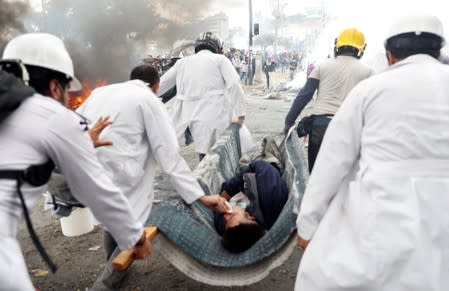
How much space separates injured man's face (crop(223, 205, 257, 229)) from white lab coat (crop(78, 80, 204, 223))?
0.35m

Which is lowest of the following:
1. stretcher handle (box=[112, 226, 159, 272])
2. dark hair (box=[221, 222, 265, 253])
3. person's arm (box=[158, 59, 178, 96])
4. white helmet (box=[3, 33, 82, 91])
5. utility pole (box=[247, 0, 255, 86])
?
utility pole (box=[247, 0, 255, 86])

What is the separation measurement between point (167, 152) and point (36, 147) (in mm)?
1339

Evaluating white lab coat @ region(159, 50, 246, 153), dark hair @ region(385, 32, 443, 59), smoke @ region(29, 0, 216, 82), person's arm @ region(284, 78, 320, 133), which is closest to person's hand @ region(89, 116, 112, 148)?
dark hair @ region(385, 32, 443, 59)

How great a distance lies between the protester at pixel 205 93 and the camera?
4992 mm

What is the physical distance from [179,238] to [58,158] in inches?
53.5

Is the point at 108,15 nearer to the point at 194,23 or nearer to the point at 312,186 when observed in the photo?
the point at 194,23

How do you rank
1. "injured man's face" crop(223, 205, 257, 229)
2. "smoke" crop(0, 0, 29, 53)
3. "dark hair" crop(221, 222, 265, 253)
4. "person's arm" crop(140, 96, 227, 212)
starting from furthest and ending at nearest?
1. "smoke" crop(0, 0, 29, 53)
2. "injured man's face" crop(223, 205, 257, 229)
3. "dark hair" crop(221, 222, 265, 253)
4. "person's arm" crop(140, 96, 227, 212)

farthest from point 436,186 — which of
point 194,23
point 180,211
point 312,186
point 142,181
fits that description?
point 194,23

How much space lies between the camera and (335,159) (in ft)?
6.12

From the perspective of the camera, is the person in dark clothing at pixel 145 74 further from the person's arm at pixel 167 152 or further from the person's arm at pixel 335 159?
the person's arm at pixel 335 159

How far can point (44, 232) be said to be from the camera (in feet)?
13.9

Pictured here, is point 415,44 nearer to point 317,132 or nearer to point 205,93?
point 317,132

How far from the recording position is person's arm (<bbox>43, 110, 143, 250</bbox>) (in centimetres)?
148

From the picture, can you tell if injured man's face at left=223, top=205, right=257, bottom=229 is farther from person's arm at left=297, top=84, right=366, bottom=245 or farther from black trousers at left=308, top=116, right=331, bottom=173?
black trousers at left=308, top=116, right=331, bottom=173
